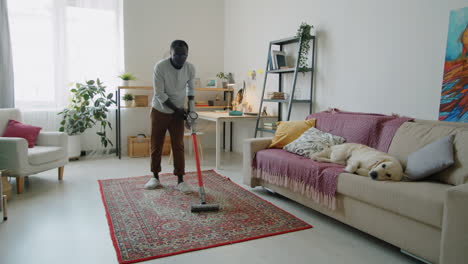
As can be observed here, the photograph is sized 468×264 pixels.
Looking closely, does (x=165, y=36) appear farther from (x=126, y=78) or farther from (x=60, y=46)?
(x=60, y=46)

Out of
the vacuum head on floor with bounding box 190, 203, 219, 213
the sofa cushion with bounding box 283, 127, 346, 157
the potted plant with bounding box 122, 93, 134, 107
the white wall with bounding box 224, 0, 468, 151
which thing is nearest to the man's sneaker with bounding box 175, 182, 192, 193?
the vacuum head on floor with bounding box 190, 203, 219, 213

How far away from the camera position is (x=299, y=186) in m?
2.69

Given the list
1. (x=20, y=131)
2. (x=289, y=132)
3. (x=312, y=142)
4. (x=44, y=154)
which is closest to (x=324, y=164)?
(x=312, y=142)

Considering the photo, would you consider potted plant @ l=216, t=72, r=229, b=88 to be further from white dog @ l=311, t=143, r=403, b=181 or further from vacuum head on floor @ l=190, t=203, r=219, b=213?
vacuum head on floor @ l=190, t=203, r=219, b=213

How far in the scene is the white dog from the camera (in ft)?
7.08

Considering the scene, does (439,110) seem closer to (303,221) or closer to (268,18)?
(303,221)

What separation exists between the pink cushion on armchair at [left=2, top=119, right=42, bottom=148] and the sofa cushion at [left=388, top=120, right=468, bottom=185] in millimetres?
3465

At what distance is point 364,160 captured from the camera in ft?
7.72

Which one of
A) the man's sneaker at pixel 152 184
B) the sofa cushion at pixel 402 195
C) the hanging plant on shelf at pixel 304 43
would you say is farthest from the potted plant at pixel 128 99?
the sofa cushion at pixel 402 195

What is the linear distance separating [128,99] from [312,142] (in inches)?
123

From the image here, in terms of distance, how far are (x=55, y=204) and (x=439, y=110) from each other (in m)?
3.27

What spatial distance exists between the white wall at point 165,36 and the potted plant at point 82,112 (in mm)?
521

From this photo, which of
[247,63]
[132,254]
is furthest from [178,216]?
[247,63]

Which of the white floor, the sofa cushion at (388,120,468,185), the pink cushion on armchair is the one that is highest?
the sofa cushion at (388,120,468,185)
